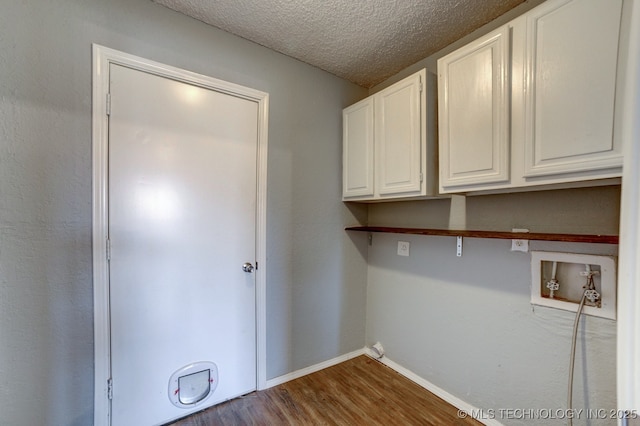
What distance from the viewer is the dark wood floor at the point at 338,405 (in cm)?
169

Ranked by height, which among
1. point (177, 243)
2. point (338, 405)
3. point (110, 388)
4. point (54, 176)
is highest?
point (54, 176)

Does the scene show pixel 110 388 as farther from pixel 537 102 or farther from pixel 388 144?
pixel 537 102

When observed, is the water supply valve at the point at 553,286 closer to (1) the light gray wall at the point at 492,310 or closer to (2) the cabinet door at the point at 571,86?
(1) the light gray wall at the point at 492,310

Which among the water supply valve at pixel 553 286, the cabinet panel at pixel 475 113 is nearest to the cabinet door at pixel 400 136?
the cabinet panel at pixel 475 113

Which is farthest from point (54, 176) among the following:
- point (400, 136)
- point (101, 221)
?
point (400, 136)

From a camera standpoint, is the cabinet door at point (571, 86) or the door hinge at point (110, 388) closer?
the cabinet door at point (571, 86)

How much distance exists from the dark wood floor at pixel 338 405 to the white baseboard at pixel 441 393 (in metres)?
0.04

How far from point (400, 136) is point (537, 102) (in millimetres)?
768

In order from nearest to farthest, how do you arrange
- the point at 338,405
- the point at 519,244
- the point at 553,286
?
the point at 553,286, the point at 519,244, the point at 338,405

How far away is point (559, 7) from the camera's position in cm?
116

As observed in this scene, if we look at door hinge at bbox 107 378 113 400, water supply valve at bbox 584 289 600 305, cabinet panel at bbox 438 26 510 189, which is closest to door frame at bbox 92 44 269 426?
door hinge at bbox 107 378 113 400

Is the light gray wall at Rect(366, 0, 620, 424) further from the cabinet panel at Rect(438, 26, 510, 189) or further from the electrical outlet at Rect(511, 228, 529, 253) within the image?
the cabinet panel at Rect(438, 26, 510, 189)

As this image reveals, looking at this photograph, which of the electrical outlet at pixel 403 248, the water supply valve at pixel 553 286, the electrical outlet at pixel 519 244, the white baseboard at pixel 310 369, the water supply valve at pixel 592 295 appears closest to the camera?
the water supply valve at pixel 592 295

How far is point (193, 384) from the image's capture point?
1739 mm
